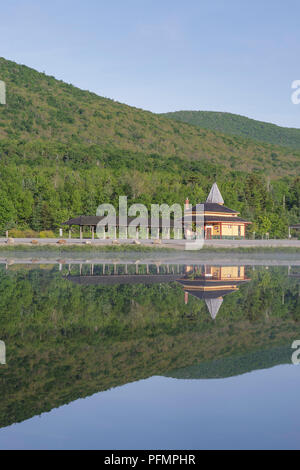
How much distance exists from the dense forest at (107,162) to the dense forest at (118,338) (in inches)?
1759

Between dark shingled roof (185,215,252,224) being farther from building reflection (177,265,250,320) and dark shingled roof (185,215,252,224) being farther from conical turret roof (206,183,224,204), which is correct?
building reflection (177,265,250,320)

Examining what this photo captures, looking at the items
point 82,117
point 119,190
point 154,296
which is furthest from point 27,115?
point 154,296

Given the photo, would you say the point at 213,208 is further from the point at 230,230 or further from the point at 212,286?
the point at 212,286

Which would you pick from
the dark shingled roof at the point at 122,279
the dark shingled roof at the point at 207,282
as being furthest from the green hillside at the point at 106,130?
the dark shingled roof at the point at 207,282

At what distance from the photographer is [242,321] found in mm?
14258

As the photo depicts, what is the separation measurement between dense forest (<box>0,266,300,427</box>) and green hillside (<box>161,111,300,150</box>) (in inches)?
5887

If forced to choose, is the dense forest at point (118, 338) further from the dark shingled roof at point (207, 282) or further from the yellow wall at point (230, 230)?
the yellow wall at point (230, 230)

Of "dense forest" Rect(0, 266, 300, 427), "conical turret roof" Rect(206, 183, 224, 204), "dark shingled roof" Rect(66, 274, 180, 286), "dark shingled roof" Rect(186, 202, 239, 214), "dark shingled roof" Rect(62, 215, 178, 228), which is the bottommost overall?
"dark shingled roof" Rect(66, 274, 180, 286)

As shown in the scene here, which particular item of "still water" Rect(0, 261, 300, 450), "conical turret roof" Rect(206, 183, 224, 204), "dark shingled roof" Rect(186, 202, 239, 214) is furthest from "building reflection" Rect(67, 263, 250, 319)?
"conical turret roof" Rect(206, 183, 224, 204)

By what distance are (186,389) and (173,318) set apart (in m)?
6.52

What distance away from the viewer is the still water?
656 cm

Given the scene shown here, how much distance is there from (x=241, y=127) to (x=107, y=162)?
89.7 meters

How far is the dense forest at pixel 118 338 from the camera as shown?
8.53 m
